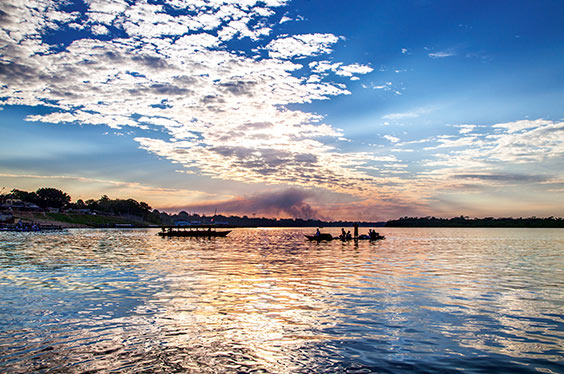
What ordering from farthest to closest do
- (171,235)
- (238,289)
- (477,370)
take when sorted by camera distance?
(171,235)
(238,289)
(477,370)

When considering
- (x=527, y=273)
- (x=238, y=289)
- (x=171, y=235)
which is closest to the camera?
(x=238, y=289)

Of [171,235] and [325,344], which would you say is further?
[171,235]

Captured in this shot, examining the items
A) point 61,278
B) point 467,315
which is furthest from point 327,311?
point 61,278

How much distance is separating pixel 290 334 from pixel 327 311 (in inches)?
162

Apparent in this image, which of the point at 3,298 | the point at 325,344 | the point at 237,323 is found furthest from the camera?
the point at 3,298

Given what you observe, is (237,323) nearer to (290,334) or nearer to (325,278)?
(290,334)

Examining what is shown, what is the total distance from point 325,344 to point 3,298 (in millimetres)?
18662

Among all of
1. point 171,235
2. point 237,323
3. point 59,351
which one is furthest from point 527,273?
point 171,235

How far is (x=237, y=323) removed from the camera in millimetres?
15383

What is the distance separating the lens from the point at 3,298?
2006 centimetres

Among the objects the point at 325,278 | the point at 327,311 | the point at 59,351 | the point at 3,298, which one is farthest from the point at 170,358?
the point at 325,278

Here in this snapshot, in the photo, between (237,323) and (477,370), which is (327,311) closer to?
(237,323)

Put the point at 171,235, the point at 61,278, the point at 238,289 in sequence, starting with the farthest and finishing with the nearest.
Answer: the point at 171,235, the point at 61,278, the point at 238,289

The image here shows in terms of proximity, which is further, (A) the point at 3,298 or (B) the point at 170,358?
(A) the point at 3,298
